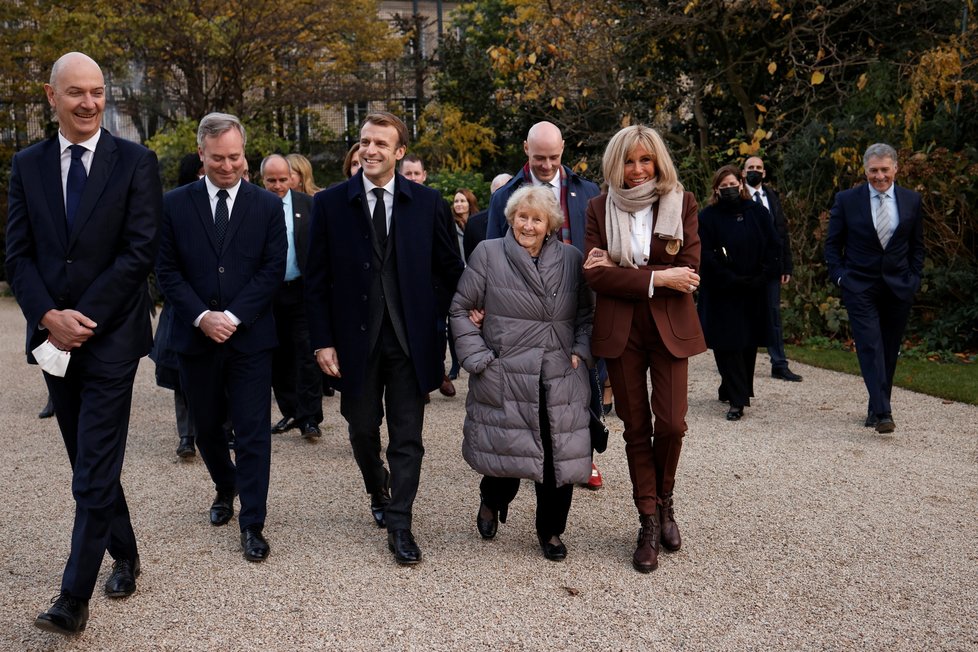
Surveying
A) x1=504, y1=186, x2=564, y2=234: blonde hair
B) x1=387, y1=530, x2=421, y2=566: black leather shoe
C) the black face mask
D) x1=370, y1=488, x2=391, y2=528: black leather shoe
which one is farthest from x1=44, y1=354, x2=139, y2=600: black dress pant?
the black face mask

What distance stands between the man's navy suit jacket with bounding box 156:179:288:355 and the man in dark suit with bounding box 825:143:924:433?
180 inches

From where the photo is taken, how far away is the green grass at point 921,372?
897cm

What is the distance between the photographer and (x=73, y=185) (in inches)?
160

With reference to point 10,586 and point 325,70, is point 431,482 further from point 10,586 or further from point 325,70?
point 325,70

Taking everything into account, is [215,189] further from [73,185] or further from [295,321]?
[295,321]

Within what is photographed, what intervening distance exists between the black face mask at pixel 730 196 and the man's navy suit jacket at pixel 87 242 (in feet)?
17.2

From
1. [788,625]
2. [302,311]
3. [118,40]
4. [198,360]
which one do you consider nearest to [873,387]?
[788,625]

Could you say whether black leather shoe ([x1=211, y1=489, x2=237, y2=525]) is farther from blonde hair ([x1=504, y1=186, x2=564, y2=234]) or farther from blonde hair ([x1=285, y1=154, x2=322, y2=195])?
blonde hair ([x1=285, y1=154, x2=322, y2=195])

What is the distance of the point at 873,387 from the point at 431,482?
3516 millimetres

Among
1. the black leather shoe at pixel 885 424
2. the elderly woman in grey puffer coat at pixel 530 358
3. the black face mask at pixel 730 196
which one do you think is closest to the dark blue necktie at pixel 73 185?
the elderly woman in grey puffer coat at pixel 530 358

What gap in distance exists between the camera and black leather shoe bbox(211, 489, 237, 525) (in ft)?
17.7

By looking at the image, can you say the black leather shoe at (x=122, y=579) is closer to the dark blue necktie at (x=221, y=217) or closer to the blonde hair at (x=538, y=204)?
the dark blue necktie at (x=221, y=217)

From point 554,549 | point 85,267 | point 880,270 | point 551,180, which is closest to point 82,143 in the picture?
point 85,267

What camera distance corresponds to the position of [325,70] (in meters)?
24.8
